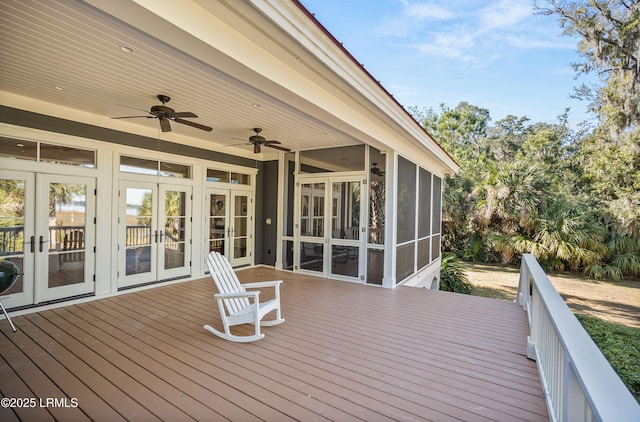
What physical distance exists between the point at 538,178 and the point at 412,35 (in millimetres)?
7457

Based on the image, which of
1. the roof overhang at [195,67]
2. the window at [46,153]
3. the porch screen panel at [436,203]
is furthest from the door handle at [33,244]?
the porch screen panel at [436,203]

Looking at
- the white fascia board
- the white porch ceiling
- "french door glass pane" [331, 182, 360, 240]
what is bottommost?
"french door glass pane" [331, 182, 360, 240]

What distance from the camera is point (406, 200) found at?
645 centimetres

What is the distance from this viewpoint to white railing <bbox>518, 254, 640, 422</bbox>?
1.07 m

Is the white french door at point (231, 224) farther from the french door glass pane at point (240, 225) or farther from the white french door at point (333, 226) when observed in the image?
the white french door at point (333, 226)

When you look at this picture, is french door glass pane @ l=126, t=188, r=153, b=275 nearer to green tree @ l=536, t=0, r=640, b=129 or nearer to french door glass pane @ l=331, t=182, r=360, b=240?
french door glass pane @ l=331, t=182, r=360, b=240

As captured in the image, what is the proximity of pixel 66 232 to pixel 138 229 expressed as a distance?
1.02 metres

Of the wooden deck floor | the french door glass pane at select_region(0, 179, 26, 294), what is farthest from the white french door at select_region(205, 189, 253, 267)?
the french door glass pane at select_region(0, 179, 26, 294)

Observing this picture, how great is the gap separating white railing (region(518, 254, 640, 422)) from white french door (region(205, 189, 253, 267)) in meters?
5.75

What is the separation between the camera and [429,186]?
8266mm

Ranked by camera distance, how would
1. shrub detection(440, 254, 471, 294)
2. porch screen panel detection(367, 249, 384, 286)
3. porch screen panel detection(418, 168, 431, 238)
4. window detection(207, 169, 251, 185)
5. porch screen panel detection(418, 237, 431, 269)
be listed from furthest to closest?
shrub detection(440, 254, 471, 294) < porch screen panel detection(418, 237, 431, 269) < porch screen panel detection(418, 168, 431, 238) < window detection(207, 169, 251, 185) < porch screen panel detection(367, 249, 384, 286)

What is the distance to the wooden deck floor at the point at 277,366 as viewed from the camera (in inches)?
86.5

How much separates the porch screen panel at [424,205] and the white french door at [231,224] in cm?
407

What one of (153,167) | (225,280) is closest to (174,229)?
(153,167)
